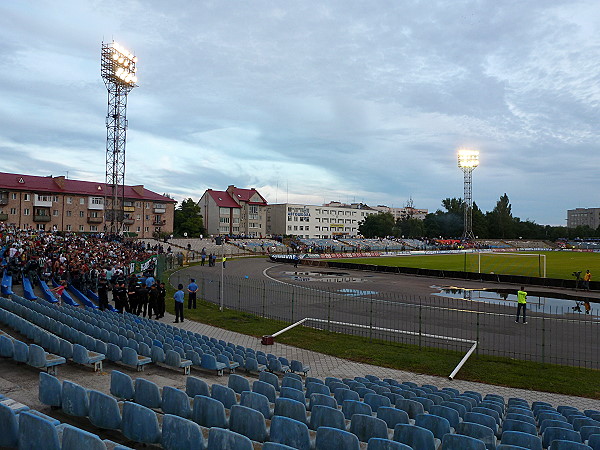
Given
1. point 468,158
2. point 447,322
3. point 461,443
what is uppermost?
point 468,158

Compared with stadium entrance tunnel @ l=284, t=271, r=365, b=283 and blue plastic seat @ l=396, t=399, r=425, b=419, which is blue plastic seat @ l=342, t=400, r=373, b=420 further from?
stadium entrance tunnel @ l=284, t=271, r=365, b=283

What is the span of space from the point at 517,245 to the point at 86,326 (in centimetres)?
13354

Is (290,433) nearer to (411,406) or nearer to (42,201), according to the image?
(411,406)

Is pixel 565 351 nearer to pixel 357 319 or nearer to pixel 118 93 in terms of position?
pixel 357 319

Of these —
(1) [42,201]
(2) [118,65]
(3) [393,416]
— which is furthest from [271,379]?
(1) [42,201]

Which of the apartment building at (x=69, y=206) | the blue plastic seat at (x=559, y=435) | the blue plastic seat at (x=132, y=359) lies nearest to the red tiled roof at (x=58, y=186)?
the apartment building at (x=69, y=206)

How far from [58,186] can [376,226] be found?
271 ft

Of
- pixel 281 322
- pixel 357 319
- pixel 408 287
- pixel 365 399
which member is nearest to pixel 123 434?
pixel 365 399

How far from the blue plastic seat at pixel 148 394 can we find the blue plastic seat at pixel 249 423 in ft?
5.40

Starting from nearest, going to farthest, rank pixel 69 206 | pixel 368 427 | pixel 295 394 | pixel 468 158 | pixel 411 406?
1. pixel 368 427
2. pixel 295 394
3. pixel 411 406
4. pixel 69 206
5. pixel 468 158

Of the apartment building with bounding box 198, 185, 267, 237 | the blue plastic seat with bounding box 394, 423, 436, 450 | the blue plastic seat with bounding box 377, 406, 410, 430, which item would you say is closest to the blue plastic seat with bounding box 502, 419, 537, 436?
the blue plastic seat with bounding box 377, 406, 410, 430

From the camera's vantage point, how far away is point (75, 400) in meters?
6.10

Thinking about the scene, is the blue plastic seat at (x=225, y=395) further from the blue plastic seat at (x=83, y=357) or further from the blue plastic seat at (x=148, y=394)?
the blue plastic seat at (x=83, y=357)

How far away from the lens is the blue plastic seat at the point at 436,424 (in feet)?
20.7
